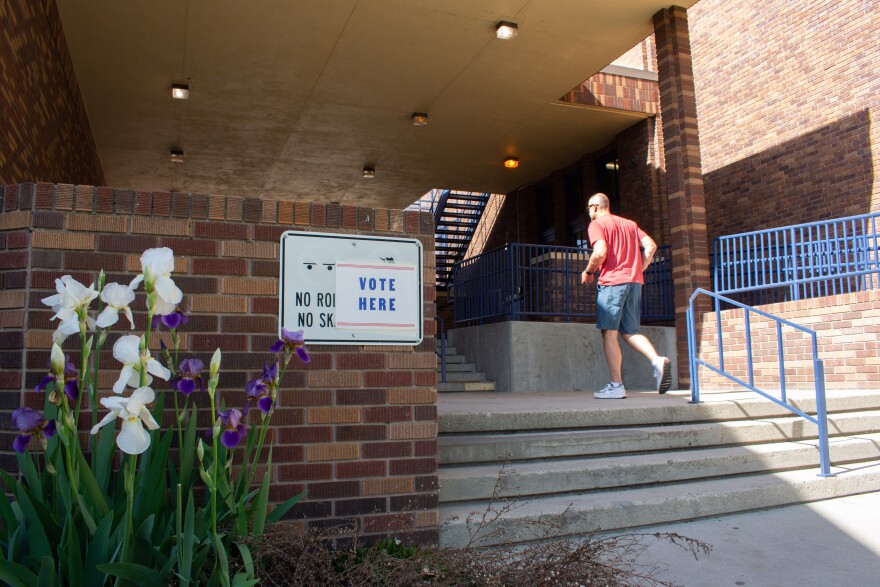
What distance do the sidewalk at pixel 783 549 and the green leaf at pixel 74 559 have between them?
7.77 ft

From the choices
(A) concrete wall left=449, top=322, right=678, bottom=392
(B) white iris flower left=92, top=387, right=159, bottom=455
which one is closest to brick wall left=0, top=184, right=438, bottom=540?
(B) white iris flower left=92, top=387, right=159, bottom=455

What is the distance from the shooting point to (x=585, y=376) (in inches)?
350

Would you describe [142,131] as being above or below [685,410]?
above

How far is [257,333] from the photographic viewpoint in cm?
290

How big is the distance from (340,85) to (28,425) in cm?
870

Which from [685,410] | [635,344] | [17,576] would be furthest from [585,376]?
[17,576]

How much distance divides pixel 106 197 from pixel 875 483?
511cm

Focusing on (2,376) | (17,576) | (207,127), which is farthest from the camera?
(207,127)

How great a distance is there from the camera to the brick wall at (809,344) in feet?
23.7

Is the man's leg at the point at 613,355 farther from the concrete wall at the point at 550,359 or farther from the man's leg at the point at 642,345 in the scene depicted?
the concrete wall at the point at 550,359

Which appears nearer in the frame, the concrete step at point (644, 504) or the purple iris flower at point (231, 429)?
the purple iris flower at point (231, 429)

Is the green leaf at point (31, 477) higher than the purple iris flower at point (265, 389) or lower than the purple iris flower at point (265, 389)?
lower

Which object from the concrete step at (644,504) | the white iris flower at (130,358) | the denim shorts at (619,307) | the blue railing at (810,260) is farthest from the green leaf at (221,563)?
the blue railing at (810,260)

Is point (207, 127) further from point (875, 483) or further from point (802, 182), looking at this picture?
point (875, 483)
